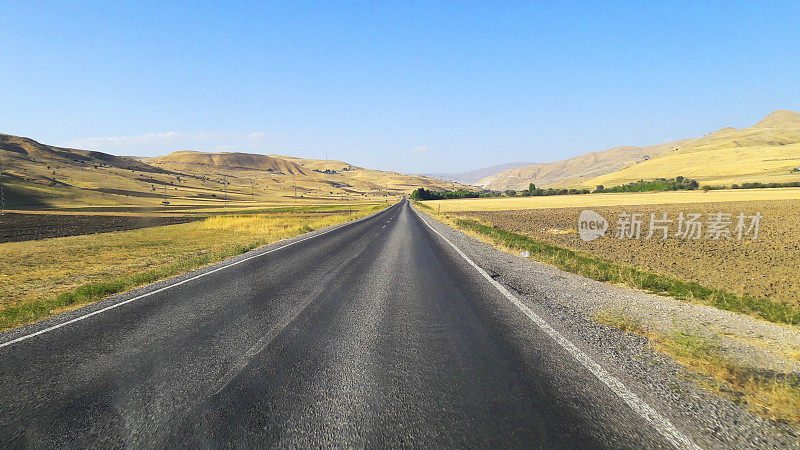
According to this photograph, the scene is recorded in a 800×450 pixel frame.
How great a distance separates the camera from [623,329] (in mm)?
5469

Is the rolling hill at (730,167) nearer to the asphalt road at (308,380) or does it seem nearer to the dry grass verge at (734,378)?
the dry grass verge at (734,378)

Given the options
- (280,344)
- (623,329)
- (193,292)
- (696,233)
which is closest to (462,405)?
(280,344)

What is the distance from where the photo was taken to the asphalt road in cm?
284

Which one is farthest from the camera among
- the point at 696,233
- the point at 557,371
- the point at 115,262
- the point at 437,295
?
the point at 696,233

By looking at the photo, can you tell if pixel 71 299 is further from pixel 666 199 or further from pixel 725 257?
pixel 666 199

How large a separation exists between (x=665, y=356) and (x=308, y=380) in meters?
4.51

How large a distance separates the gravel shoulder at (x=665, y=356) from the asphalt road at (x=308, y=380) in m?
0.41

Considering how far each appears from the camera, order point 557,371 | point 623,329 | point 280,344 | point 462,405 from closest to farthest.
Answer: point 462,405 → point 557,371 → point 280,344 → point 623,329

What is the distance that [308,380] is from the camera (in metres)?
3.75

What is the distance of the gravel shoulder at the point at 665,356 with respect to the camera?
292cm

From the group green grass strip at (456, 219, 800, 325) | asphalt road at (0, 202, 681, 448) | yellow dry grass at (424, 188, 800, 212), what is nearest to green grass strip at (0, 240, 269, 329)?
asphalt road at (0, 202, 681, 448)

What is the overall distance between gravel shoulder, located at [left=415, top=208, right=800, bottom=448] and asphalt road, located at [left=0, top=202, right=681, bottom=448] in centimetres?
41

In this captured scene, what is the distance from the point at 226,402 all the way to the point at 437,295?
4829mm

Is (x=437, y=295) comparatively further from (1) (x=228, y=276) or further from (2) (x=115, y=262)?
(2) (x=115, y=262)
